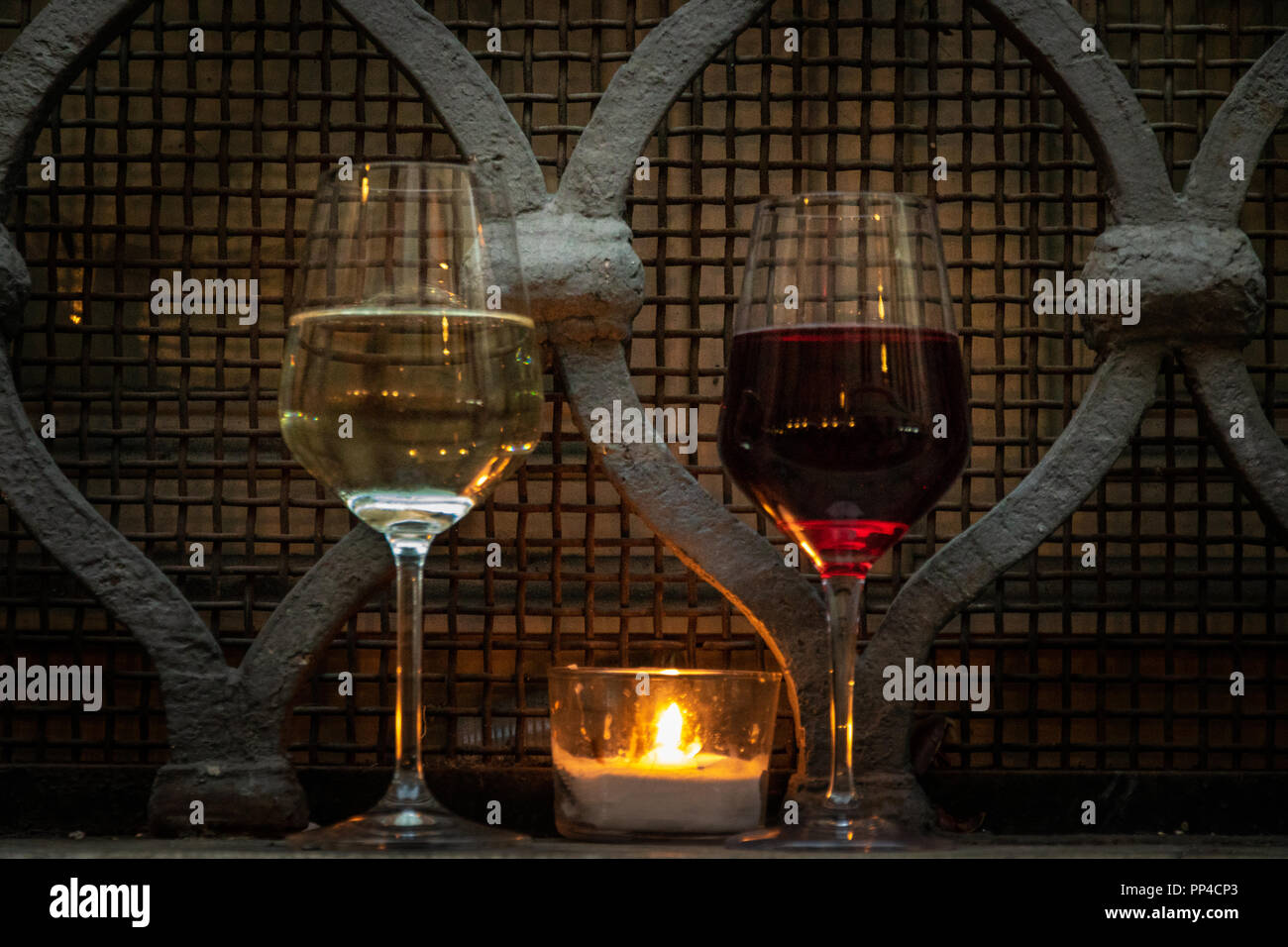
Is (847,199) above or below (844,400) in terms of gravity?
above

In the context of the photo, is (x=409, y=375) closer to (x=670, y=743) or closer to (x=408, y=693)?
(x=408, y=693)

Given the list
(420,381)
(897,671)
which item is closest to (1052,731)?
(897,671)

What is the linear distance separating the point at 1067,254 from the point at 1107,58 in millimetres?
126

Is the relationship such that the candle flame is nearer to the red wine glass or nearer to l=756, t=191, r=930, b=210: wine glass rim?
the red wine glass

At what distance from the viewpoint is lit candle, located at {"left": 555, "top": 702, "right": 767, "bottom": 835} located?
76cm

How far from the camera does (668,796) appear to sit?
76 centimetres

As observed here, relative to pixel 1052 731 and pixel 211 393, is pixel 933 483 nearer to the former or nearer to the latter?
pixel 211 393

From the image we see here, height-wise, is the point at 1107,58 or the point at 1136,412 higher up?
the point at 1107,58

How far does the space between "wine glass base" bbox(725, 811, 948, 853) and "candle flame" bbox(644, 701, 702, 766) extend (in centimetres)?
7

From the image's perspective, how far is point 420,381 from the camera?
650 millimetres

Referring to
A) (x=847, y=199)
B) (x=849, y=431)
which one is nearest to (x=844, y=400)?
(x=849, y=431)

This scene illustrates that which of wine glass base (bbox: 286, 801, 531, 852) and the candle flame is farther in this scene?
the candle flame

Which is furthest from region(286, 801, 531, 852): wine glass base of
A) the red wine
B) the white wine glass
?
the red wine

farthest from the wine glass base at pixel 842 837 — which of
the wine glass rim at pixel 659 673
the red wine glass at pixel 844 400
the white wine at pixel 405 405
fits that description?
the white wine at pixel 405 405
